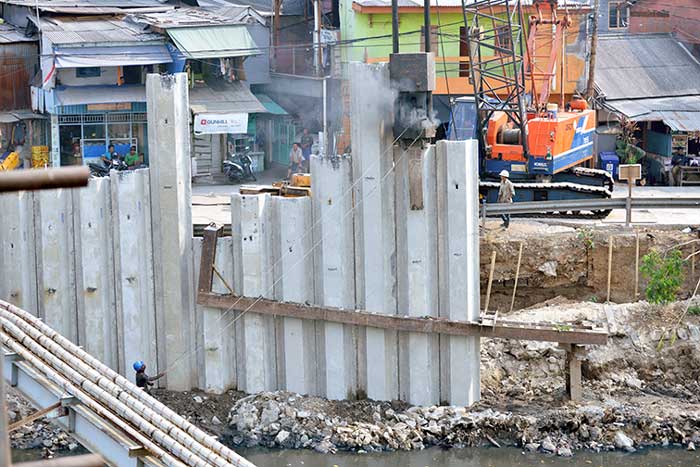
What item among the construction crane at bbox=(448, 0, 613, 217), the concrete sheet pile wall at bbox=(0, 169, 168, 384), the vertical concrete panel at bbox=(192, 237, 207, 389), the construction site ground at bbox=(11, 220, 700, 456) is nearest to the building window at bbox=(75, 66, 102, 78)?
the construction crane at bbox=(448, 0, 613, 217)

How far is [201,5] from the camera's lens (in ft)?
119

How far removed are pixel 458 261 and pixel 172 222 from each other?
12.0 feet

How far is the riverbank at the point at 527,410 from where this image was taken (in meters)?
16.2

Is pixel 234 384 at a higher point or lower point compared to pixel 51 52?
lower

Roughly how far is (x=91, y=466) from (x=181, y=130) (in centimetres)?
1213

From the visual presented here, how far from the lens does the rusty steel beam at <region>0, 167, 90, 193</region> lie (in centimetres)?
519

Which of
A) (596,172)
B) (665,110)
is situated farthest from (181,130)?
(665,110)

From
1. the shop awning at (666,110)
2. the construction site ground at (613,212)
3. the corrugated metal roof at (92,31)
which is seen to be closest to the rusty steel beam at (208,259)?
the construction site ground at (613,212)

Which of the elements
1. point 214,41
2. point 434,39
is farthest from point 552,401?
point 434,39

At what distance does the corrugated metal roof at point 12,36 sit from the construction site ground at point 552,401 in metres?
15.1

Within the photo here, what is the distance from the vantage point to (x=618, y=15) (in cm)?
3903

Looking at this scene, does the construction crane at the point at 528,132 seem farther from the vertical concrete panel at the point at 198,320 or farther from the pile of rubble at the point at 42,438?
the pile of rubble at the point at 42,438

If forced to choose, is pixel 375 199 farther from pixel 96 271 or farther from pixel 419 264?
pixel 96 271

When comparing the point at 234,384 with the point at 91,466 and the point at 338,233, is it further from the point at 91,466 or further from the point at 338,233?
the point at 91,466
